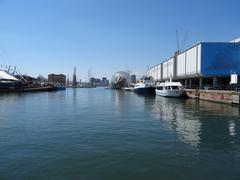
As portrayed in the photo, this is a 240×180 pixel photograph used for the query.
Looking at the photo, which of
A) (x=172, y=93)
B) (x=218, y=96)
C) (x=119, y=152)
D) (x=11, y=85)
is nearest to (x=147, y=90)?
(x=172, y=93)

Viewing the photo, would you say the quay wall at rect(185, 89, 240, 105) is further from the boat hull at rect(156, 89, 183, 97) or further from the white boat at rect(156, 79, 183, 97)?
the white boat at rect(156, 79, 183, 97)

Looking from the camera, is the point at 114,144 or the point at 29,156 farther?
the point at 114,144

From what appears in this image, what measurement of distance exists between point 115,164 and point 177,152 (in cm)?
438

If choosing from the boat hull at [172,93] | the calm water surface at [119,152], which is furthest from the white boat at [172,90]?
the calm water surface at [119,152]

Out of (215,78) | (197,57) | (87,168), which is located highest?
(197,57)

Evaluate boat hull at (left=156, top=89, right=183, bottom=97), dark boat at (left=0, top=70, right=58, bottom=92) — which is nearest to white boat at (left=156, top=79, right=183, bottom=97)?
boat hull at (left=156, top=89, right=183, bottom=97)

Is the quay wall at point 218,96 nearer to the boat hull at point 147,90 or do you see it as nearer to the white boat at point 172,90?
the white boat at point 172,90

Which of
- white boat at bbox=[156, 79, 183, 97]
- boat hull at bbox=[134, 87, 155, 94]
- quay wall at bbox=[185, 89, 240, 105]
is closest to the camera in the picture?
quay wall at bbox=[185, 89, 240, 105]

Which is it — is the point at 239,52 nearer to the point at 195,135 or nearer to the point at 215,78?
the point at 215,78

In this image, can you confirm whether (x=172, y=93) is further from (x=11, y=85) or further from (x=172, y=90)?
(x=11, y=85)

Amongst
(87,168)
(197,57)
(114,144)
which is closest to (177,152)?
(114,144)

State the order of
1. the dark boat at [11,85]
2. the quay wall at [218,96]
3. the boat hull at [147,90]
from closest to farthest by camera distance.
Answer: the quay wall at [218,96]
the boat hull at [147,90]
the dark boat at [11,85]

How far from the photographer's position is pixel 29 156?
698 inches

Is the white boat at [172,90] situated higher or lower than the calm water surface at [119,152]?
higher
